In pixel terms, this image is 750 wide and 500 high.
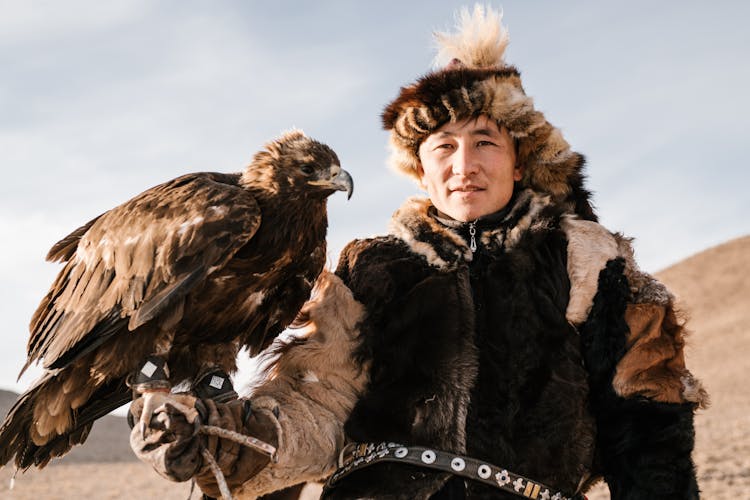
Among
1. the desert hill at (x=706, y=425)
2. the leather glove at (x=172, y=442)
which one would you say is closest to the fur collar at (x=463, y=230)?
the desert hill at (x=706, y=425)

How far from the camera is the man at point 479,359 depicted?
9.09 feet

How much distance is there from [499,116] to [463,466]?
1405 millimetres

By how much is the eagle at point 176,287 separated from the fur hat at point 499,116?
40 cm

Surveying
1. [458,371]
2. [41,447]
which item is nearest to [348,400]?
[458,371]

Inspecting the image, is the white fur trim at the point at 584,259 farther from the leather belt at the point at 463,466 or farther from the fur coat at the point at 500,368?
the leather belt at the point at 463,466

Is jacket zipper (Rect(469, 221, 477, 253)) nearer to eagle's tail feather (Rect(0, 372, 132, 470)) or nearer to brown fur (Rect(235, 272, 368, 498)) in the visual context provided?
brown fur (Rect(235, 272, 368, 498))

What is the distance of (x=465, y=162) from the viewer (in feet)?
10.5

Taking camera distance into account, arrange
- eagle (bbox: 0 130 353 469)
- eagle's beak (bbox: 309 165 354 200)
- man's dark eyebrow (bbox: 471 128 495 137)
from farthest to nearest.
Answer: eagle's beak (bbox: 309 165 354 200) < man's dark eyebrow (bbox: 471 128 495 137) < eagle (bbox: 0 130 353 469)

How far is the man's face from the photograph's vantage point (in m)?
3.20

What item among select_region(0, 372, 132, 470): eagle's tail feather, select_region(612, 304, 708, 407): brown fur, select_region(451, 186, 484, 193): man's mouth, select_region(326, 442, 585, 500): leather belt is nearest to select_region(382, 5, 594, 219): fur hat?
select_region(451, 186, 484, 193): man's mouth

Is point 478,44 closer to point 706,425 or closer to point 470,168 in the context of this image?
point 470,168

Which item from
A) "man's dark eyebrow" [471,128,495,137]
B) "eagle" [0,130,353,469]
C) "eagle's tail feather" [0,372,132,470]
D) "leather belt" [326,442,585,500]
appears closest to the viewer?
"leather belt" [326,442,585,500]

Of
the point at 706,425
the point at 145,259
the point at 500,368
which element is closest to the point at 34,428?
the point at 145,259

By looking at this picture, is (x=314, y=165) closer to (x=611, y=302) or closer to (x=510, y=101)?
(x=510, y=101)
